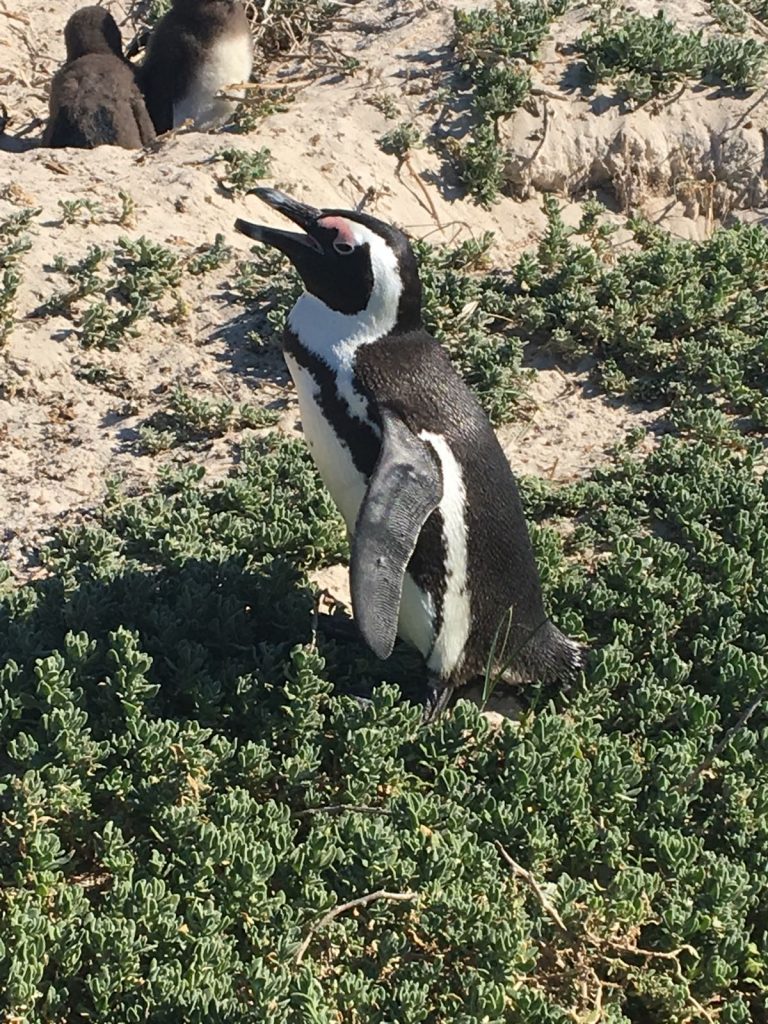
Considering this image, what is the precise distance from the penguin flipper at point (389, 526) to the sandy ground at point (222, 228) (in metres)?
1.52

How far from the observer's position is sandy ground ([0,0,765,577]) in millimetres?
5223

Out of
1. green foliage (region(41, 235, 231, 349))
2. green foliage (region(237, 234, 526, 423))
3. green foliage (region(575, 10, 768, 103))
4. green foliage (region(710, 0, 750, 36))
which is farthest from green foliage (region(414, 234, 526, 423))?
green foliage (region(710, 0, 750, 36))

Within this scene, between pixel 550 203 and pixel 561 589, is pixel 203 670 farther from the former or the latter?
pixel 550 203

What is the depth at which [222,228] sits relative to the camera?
6.29 metres

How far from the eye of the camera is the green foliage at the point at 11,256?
215 inches

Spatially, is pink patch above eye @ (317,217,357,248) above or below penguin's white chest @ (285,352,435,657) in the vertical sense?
above

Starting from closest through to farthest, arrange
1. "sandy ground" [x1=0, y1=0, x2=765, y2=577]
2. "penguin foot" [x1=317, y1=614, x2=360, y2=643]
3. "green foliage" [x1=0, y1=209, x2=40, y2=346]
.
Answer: "penguin foot" [x1=317, y1=614, x2=360, y2=643] < "sandy ground" [x1=0, y1=0, x2=765, y2=577] < "green foliage" [x1=0, y1=209, x2=40, y2=346]

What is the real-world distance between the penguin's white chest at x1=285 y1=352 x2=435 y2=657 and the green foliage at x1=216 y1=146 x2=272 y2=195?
257 centimetres

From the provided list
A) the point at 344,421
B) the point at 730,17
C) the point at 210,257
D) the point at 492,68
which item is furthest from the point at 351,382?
the point at 730,17

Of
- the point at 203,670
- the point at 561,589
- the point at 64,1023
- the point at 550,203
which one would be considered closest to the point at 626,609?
the point at 561,589

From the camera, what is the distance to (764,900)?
133 inches

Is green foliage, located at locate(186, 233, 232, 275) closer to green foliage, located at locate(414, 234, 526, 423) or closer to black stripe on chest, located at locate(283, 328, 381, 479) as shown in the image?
green foliage, located at locate(414, 234, 526, 423)

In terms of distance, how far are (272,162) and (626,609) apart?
316 cm

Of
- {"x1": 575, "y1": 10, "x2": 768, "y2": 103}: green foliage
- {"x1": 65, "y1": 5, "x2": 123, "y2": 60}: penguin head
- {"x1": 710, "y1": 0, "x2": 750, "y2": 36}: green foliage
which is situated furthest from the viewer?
{"x1": 65, "y1": 5, "x2": 123, "y2": 60}: penguin head
